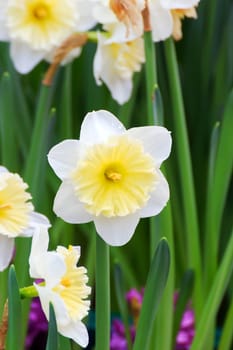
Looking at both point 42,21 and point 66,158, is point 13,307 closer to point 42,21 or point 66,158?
point 66,158

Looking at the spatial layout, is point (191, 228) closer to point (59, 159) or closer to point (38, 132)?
point (38, 132)

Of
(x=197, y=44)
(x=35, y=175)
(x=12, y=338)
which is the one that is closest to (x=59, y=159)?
(x=12, y=338)

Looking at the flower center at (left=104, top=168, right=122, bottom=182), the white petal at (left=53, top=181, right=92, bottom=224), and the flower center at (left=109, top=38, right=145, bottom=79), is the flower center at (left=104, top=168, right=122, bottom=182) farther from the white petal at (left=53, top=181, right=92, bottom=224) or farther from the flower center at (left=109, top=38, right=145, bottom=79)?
the flower center at (left=109, top=38, right=145, bottom=79)

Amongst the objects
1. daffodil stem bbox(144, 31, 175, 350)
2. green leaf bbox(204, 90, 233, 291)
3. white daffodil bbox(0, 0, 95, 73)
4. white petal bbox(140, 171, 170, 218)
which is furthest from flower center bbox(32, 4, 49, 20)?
white petal bbox(140, 171, 170, 218)

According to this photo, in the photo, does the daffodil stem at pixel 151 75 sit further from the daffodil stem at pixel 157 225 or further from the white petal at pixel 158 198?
the white petal at pixel 158 198

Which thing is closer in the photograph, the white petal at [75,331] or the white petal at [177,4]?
the white petal at [75,331]

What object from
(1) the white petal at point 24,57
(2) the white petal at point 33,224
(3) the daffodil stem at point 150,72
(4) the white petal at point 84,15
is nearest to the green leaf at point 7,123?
(1) the white petal at point 24,57
